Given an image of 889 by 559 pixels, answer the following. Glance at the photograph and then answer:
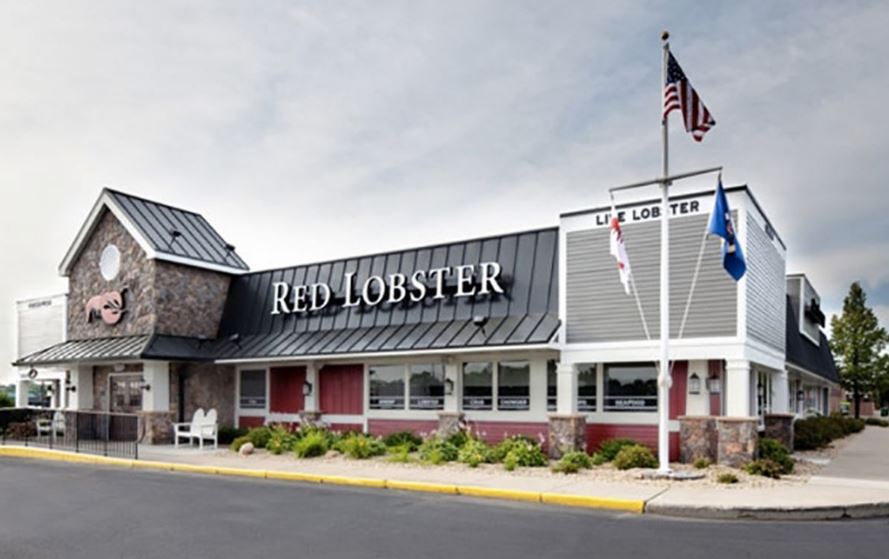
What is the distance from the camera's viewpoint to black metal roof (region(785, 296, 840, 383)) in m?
24.4

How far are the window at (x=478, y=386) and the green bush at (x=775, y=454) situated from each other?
6.48 meters

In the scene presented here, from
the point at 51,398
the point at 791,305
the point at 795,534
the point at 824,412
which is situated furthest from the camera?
the point at 824,412

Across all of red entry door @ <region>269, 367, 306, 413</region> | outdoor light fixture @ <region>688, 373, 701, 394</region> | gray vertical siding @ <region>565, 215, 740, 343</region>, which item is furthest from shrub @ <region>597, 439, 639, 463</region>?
red entry door @ <region>269, 367, 306, 413</region>

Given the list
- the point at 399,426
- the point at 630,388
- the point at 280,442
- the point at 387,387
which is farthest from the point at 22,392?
the point at 630,388

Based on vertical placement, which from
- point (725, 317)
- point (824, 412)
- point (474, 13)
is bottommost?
point (824, 412)

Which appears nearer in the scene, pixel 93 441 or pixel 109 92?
pixel 109 92

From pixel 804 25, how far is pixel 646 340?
6934 millimetres

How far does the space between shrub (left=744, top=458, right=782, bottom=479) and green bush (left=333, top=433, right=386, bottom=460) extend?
28.0ft

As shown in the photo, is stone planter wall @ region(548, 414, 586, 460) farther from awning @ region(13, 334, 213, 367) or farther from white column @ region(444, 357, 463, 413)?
awning @ region(13, 334, 213, 367)

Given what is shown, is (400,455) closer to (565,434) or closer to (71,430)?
(565,434)

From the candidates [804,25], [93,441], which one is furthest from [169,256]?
[804,25]

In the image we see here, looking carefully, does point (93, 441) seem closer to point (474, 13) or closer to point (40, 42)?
point (40, 42)

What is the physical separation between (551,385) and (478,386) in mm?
2040

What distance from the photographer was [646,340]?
666 inches
